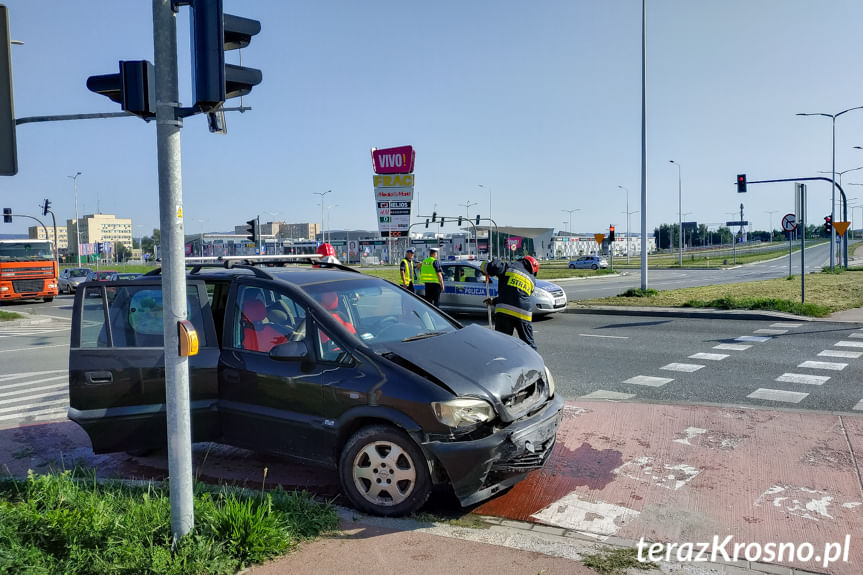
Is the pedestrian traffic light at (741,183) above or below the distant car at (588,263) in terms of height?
above

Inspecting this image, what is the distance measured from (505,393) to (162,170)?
2565 mm

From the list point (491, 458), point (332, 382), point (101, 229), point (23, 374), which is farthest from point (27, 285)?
point (101, 229)

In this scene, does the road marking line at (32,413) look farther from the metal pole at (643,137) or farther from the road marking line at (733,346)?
the metal pole at (643,137)

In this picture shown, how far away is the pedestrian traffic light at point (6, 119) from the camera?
4211 millimetres

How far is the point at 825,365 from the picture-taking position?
384 inches

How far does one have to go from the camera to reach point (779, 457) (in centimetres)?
558

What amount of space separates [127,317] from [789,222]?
60.1ft

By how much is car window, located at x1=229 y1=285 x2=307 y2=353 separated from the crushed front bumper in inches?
61.8

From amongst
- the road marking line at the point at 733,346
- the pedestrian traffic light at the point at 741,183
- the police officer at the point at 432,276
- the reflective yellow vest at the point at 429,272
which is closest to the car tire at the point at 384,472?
the road marking line at the point at 733,346

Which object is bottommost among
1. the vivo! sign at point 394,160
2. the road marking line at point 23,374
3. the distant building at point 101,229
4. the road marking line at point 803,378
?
the road marking line at point 23,374

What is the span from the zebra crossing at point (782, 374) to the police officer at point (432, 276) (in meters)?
6.67

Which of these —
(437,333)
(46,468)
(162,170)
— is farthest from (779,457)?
(46,468)

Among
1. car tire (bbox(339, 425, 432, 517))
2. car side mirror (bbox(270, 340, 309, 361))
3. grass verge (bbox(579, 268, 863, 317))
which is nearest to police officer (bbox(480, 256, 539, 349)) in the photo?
car side mirror (bbox(270, 340, 309, 361))

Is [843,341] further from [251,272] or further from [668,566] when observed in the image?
[251,272]
